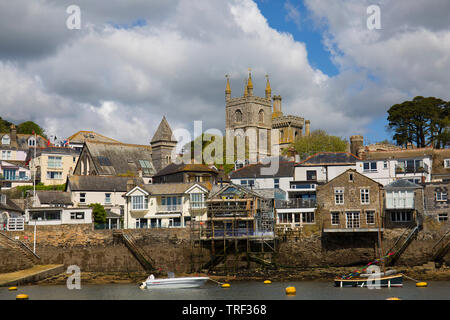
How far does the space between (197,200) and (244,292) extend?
21.7 meters

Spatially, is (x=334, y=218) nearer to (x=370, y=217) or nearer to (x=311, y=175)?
(x=370, y=217)

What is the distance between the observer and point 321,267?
58.4 m

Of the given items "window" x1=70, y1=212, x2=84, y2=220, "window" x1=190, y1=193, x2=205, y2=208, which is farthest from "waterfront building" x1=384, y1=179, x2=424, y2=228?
"window" x1=70, y1=212, x2=84, y2=220

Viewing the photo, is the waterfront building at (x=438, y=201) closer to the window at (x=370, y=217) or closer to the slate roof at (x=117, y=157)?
the window at (x=370, y=217)

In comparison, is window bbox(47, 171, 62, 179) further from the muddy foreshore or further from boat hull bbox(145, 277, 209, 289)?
boat hull bbox(145, 277, 209, 289)

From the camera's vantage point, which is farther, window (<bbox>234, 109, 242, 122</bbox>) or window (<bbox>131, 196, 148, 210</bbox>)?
window (<bbox>234, 109, 242, 122</bbox>)

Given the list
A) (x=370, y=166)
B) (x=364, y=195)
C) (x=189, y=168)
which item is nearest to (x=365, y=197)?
(x=364, y=195)

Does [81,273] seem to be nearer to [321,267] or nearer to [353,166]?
[321,267]

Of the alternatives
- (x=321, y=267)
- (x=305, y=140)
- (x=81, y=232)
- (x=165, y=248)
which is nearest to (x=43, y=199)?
(x=81, y=232)

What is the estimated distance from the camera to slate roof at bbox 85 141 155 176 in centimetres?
9844

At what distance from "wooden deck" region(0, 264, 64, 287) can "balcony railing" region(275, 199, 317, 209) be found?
23.2 m

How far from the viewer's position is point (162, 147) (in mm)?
106375

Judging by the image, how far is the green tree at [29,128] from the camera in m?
135
